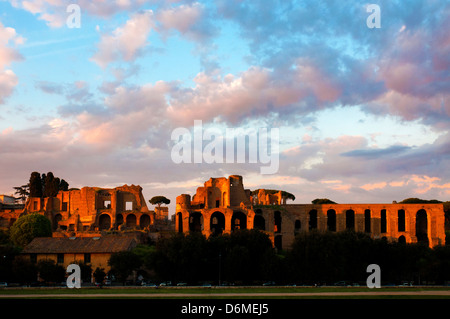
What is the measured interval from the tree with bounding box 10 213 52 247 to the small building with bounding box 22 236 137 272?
1241 centimetres

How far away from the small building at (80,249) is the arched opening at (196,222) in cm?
1894

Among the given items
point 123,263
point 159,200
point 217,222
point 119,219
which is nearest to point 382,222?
point 217,222

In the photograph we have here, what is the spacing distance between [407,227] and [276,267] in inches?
1431

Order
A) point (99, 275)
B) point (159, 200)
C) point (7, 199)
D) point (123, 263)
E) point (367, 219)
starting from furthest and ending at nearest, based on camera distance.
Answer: point (159, 200), point (7, 199), point (367, 219), point (99, 275), point (123, 263)

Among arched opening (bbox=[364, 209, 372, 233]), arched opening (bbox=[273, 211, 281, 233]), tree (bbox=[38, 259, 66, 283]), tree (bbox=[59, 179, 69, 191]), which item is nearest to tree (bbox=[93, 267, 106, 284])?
tree (bbox=[38, 259, 66, 283])

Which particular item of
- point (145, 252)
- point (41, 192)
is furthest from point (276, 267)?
point (41, 192)

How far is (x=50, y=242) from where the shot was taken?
72.2 metres

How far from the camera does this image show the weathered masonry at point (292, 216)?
86.3m

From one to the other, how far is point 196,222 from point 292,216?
14892mm

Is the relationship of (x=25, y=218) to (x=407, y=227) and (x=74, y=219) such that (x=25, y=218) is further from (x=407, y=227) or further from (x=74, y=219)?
(x=407, y=227)

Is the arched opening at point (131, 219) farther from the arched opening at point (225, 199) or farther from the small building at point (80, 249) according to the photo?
the small building at point (80, 249)

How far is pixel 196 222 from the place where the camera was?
91.7 metres

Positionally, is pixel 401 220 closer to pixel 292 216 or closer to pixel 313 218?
pixel 313 218

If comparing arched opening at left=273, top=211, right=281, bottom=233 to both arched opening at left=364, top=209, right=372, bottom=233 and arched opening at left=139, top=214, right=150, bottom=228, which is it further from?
arched opening at left=139, top=214, right=150, bottom=228
